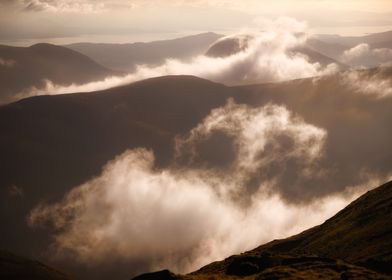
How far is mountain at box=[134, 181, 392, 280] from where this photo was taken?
108750 millimetres

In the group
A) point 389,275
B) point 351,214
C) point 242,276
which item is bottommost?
point 389,275

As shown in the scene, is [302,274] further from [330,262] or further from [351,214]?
[351,214]

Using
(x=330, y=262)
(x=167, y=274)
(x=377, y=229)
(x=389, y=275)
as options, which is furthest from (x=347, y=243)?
(x=167, y=274)


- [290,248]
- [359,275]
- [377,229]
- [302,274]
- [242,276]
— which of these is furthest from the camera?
[290,248]

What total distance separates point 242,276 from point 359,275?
98.1 ft

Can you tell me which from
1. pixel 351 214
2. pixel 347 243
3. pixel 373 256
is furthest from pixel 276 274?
pixel 351 214

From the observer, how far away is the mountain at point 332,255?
109m

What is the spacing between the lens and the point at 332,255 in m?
152

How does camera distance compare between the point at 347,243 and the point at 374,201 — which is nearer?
the point at 347,243

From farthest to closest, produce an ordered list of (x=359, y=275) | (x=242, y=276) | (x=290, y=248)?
(x=290, y=248) < (x=242, y=276) < (x=359, y=275)

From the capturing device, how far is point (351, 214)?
196 meters

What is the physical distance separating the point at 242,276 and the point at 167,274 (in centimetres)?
2070

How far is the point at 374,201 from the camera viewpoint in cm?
19812

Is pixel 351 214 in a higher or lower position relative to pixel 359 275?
higher
